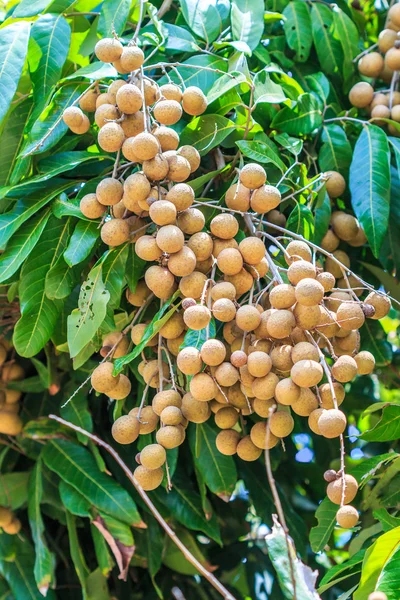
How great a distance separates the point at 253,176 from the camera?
1.00 m

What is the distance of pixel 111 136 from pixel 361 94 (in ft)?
2.00

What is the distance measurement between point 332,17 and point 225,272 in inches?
Answer: 30.3

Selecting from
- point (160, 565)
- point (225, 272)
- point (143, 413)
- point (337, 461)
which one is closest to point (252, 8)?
point (225, 272)

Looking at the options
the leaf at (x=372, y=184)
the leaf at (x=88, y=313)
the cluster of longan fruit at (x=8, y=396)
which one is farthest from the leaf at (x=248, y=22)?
the cluster of longan fruit at (x=8, y=396)

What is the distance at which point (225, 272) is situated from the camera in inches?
38.0

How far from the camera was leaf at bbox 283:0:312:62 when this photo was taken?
1444mm

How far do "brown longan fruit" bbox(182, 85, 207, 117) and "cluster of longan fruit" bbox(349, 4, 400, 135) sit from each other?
423 millimetres

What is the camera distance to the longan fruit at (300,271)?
92cm

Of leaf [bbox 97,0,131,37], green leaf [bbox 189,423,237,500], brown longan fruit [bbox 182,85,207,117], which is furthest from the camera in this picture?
green leaf [bbox 189,423,237,500]

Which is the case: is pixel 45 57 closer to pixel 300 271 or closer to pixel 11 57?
pixel 11 57

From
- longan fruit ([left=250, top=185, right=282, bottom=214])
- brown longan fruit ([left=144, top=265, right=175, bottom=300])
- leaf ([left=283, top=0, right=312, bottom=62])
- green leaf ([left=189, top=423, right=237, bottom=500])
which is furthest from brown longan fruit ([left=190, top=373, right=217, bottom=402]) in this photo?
leaf ([left=283, top=0, right=312, bottom=62])

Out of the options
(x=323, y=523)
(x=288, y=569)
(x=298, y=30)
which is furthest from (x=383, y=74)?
(x=288, y=569)

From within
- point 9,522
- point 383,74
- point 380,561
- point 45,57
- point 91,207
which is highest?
point 45,57

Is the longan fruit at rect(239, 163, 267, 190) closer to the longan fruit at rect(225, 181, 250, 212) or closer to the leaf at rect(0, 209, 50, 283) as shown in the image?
the longan fruit at rect(225, 181, 250, 212)
